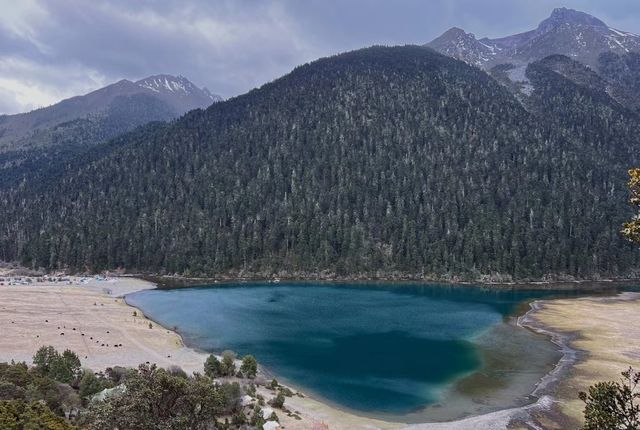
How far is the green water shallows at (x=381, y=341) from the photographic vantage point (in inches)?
2298

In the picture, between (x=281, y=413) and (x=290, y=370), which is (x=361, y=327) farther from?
(x=281, y=413)

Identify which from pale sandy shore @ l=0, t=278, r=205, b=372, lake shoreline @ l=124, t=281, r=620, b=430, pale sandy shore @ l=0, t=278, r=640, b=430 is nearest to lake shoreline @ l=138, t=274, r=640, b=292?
pale sandy shore @ l=0, t=278, r=640, b=430

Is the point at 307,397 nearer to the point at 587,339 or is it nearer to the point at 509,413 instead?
the point at 509,413

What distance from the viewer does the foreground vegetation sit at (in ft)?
100.0

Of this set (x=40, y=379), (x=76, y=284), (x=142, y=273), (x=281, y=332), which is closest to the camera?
(x=40, y=379)

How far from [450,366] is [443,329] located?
966 inches

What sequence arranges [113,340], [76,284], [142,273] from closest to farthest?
1. [113,340]
2. [76,284]
3. [142,273]

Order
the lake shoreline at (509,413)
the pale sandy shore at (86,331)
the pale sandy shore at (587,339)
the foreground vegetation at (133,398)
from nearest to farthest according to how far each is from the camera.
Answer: the foreground vegetation at (133,398)
the lake shoreline at (509,413)
the pale sandy shore at (587,339)
the pale sandy shore at (86,331)

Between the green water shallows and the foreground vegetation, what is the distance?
10005 mm

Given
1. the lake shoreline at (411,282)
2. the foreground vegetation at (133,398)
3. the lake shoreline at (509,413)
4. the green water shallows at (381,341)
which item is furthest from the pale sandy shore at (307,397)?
the lake shoreline at (411,282)

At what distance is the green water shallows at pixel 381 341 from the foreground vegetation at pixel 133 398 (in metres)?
10.0

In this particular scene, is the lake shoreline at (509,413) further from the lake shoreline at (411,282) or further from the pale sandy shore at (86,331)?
the lake shoreline at (411,282)

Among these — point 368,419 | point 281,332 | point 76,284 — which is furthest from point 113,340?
point 76,284

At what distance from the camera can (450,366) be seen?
68875 millimetres
